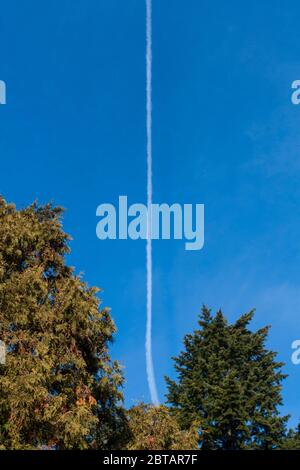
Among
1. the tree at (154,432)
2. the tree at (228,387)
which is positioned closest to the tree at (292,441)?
the tree at (228,387)

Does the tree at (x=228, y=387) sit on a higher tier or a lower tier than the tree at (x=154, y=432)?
higher

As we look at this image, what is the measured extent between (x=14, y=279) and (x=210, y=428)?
798 inches

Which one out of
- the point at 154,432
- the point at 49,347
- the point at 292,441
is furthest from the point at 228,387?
the point at 49,347

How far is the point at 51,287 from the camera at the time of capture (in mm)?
18359

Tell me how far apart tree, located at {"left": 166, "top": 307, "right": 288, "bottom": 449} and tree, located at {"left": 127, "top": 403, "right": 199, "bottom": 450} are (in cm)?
1358

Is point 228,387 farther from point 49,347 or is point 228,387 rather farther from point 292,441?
point 49,347

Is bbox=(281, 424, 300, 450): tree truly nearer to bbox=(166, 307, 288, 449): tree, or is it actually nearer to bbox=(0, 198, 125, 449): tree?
bbox=(166, 307, 288, 449): tree

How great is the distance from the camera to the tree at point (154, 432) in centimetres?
1880

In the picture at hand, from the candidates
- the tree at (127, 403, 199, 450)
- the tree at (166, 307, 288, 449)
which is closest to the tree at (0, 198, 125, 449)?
the tree at (127, 403, 199, 450)

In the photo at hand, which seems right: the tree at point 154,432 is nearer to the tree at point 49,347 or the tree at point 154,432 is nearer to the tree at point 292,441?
the tree at point 49,347

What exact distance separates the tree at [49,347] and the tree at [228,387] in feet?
52.6

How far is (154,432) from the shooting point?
19.4m
